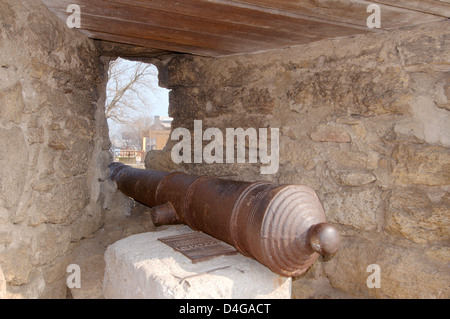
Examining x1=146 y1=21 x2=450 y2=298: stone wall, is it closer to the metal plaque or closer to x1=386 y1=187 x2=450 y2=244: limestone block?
x1=386 y1=187 x2=450 y2=244: limestone block

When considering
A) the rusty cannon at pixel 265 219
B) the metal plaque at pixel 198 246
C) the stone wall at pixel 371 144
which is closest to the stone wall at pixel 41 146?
the metal plaque at pixel 198 246

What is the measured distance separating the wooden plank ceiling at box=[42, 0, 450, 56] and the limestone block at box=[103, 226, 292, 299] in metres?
1.49

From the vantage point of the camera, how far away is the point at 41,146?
224cm

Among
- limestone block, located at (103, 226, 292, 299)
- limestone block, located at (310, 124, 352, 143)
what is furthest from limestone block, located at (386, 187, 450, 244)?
limestone block, located at (103, 226, 292, 299)

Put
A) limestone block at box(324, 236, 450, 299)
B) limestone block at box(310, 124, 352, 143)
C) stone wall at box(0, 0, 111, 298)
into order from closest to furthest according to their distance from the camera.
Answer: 1. stone wall at box(0, 0, 111, 298)
2. limestone block at box(324, 236, 450, 299)
3. limestone block at box(310, 124, 352, 143)

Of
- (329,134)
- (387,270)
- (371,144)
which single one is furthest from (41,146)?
(387,270)

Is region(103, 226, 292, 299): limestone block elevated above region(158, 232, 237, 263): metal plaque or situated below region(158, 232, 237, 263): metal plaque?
below

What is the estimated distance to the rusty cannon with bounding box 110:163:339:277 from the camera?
1584 mm

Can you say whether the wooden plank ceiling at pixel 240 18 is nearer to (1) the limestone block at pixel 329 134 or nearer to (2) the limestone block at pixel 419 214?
(1) the limestone block at pixel 329 134

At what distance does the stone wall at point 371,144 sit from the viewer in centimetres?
212

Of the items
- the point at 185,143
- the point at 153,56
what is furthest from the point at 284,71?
the point at 153,56

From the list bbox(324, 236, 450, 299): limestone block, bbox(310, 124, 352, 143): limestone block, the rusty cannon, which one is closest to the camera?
the rusty cannon

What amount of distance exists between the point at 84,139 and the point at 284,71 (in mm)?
1793
